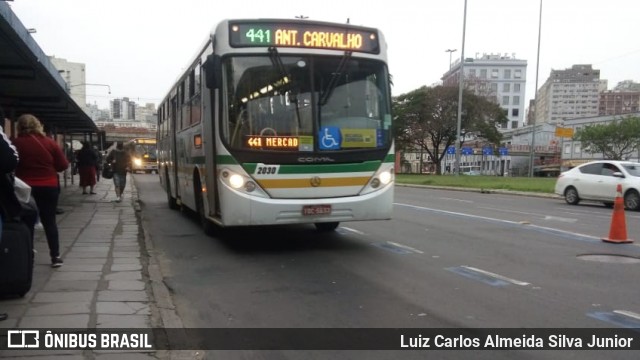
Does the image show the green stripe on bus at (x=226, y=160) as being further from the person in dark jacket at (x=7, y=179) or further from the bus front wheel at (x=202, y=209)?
the person in dark jacket at (x=7, y=179)

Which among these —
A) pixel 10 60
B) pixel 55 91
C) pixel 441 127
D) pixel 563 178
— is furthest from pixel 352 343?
pixel 441 127

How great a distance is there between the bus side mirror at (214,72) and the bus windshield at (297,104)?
0.53 ft

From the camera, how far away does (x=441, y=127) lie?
57.5 metres

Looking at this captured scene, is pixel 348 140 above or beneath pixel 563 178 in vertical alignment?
above

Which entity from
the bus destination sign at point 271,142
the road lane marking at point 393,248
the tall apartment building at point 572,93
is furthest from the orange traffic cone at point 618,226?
the tall apartment building at point 572,93

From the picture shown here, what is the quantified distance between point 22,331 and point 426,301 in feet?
12.6

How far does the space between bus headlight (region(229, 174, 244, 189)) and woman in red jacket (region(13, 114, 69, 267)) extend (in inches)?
89.7

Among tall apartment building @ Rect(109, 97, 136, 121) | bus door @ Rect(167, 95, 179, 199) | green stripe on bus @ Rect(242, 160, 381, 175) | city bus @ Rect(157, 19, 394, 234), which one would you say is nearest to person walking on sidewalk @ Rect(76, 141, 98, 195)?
bus door @ Rect(167, 95, 179, 199)

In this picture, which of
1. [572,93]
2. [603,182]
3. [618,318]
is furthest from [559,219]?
[572,93]

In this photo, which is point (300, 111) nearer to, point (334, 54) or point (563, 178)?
point (334, 54)

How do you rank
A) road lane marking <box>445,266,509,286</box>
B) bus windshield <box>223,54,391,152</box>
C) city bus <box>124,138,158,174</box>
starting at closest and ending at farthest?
road lane marking <box>445,266,509,286</box>, bus windshield <box>223,54,391,152</box>, city bus <box>124,138,158,174</box>

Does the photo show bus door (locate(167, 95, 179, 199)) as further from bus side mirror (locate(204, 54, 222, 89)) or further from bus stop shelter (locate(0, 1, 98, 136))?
bus side mirror (locate(204, 54, 222, 89))

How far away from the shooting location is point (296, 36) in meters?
8.56

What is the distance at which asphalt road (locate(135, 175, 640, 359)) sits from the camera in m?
5.41
